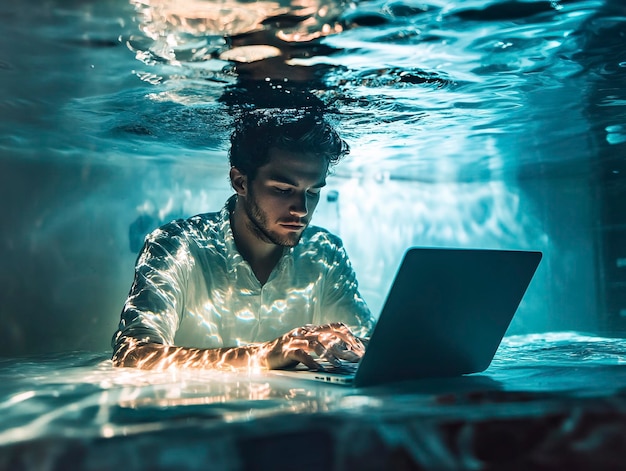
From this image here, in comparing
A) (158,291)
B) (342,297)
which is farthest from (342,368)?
(342,297)

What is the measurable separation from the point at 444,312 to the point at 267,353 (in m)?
1.02

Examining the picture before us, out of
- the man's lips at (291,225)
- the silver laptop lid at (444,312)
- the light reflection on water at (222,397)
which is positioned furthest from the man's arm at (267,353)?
the man's lips at (291,225)

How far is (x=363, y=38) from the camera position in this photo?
12.3 feet

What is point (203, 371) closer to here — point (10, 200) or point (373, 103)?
point (373, 103)

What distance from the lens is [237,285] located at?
4332 millimetres

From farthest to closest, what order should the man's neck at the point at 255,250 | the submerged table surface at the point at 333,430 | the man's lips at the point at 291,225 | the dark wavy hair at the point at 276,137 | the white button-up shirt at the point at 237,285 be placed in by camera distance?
1. the dark wavy hair at the point at 276,137
2. the man's neck at the point at 255,250
3. the man's lips at the point at 291,225
4. the white button-up shirt at the point at 237,285
5. the submerged table surface at the point at 333,430

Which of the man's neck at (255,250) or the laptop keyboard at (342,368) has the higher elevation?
the man's neck at (255,250)

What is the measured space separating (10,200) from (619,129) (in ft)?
22.9

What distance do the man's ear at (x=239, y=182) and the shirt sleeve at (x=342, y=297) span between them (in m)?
0.88

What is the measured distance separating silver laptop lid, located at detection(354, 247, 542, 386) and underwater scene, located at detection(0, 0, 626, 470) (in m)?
0.10

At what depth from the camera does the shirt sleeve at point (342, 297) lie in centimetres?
466

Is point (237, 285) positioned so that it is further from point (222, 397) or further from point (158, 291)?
point (222, 397)

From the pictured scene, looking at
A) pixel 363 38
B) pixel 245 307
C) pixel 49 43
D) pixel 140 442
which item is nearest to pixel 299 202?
pixel 245 307

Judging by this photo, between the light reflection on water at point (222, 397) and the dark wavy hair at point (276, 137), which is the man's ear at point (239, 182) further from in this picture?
the light reflection on water at point (222, 397)
